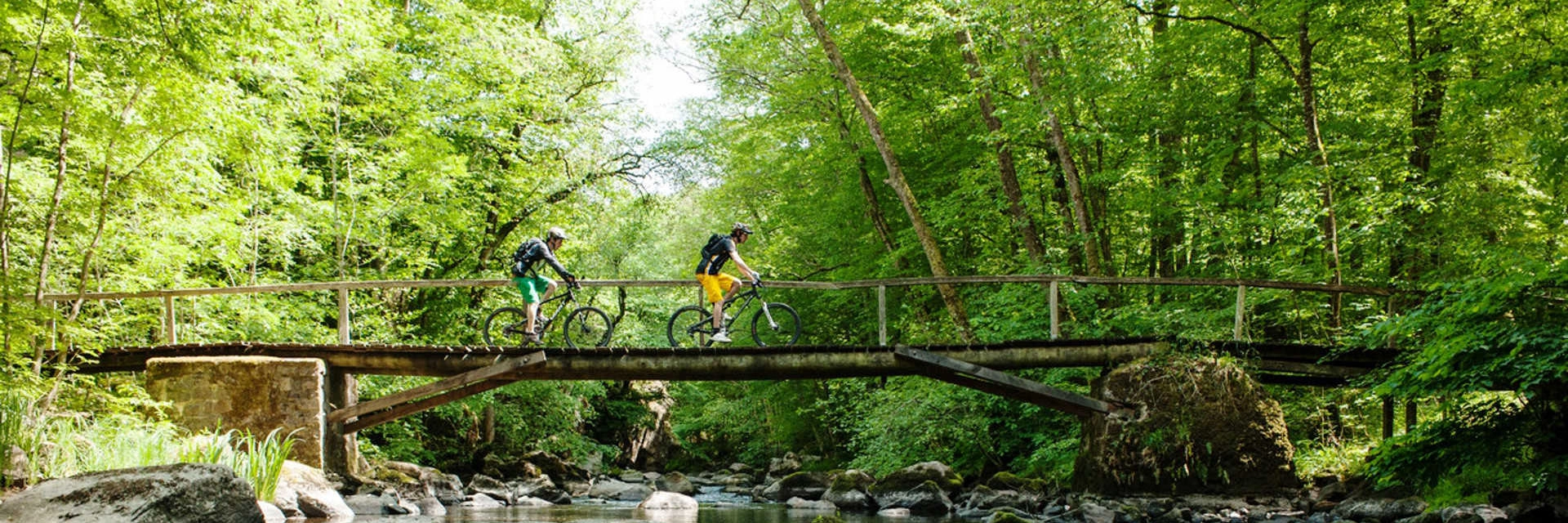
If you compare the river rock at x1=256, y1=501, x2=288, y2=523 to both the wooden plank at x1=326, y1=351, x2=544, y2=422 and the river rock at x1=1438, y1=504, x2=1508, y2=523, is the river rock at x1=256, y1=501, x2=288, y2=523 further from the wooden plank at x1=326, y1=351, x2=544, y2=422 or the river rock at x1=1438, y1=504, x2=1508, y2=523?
the river rock at x1=1438, y1=504, x2=1508, y2=523

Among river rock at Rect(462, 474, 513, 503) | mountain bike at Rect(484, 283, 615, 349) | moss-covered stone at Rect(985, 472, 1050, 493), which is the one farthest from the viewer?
river rock at Rect(462, 474, 513, 503)

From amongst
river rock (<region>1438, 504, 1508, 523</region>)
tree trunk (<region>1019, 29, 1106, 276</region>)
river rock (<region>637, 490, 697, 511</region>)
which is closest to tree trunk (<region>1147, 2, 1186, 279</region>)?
tree trunk (<region>1019, 29, 1106, 276</region>)

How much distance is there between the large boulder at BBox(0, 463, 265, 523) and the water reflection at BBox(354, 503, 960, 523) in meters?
3.37

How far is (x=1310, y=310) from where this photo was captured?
13.2 m

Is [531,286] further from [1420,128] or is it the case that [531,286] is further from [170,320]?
[1420,128]

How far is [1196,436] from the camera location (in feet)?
36.4

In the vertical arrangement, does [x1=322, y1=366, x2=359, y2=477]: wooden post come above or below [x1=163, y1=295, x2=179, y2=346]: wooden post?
below

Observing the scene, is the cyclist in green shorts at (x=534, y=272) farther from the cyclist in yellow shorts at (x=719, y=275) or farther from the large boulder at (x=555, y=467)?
the large boulder at (x=555, y=467)

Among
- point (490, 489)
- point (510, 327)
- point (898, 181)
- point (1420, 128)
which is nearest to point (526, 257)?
point (510, 327)

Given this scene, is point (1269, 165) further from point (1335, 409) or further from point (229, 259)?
point (229, 259)

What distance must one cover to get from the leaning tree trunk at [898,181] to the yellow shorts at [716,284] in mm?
4595

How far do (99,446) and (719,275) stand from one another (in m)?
5.74

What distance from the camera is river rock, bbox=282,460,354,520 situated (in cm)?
999

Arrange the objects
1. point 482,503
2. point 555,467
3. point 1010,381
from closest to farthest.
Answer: point 1010,381 → point 482,503 → point 555,467
